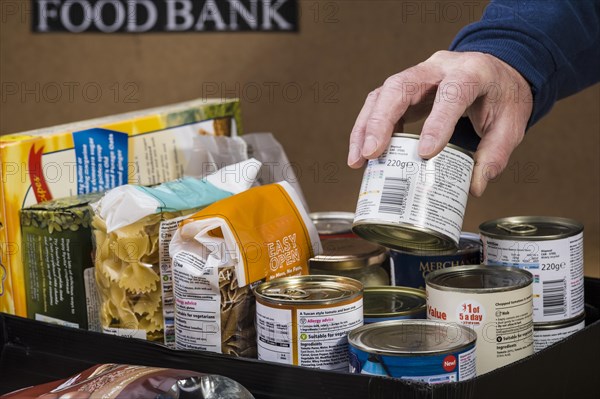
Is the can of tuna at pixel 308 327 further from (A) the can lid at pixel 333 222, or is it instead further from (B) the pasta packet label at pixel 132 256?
(A) the can lid at pixel 333 222

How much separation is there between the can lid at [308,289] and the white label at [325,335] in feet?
0.05

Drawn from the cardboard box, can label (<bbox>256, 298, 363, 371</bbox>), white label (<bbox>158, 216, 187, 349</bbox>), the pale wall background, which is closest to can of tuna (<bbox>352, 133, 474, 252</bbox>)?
can label (<bbox>256, 298, 363, 371</bbox>)

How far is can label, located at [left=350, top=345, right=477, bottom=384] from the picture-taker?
2.74 ft

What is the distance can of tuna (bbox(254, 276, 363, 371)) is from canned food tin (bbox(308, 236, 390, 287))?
169mm

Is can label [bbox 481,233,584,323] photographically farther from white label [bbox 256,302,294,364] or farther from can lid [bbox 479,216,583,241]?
white label [bbox 256,302,294,364]

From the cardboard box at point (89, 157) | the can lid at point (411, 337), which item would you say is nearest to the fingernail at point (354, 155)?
the can lid at point (411, 337)

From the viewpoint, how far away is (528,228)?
1.10m

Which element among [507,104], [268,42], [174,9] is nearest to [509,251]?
[507,104]

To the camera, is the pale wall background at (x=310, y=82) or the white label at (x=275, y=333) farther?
the pale wall background at (x=310, y=82)

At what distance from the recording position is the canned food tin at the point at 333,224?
1.27 m

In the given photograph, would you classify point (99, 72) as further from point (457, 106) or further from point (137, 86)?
point (457, 106)

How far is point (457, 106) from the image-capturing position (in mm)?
1068

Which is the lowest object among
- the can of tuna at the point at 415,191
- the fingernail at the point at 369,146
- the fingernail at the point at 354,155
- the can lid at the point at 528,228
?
the can lid at the point at 528,228

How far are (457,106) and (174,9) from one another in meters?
2.00
